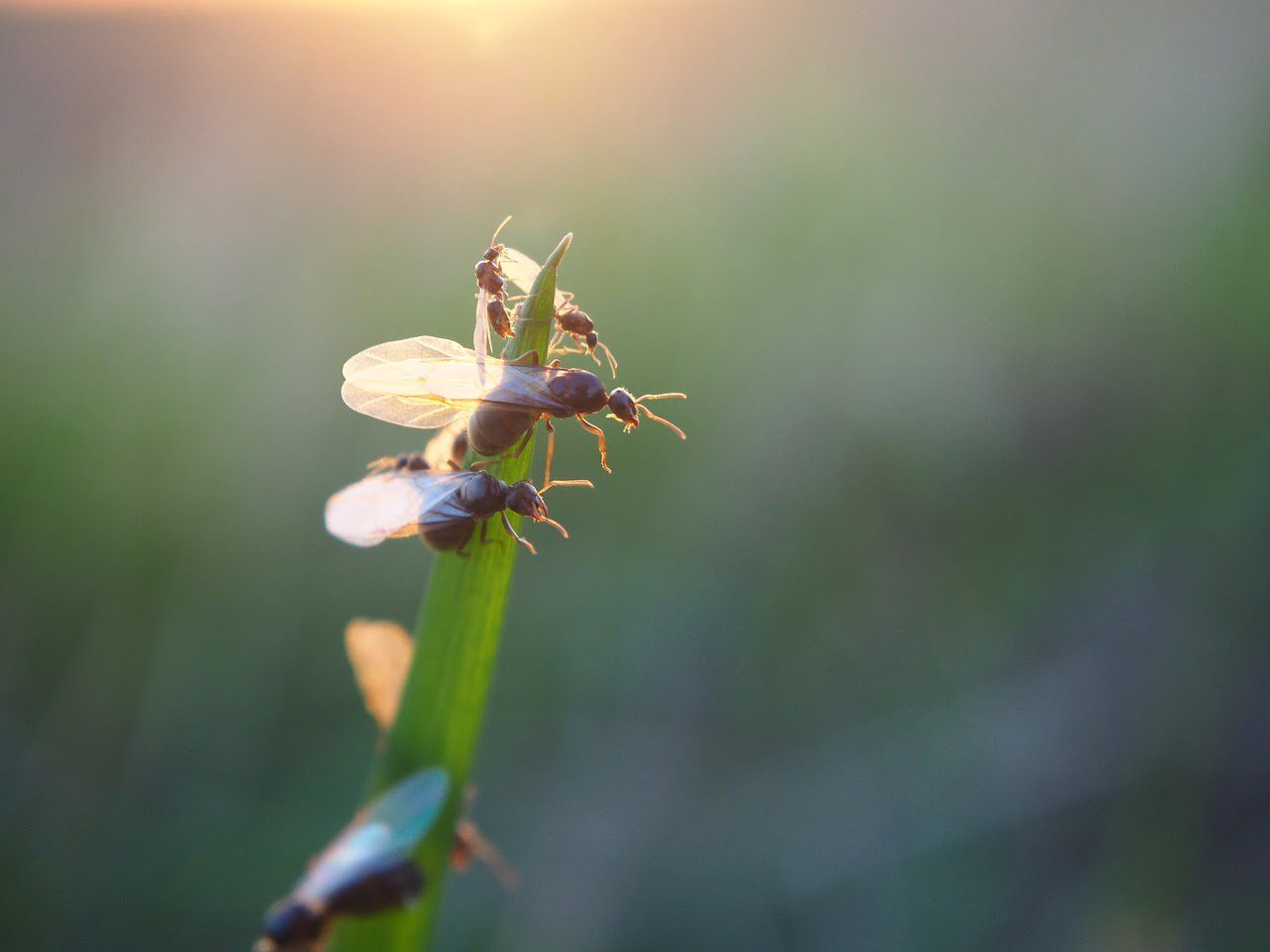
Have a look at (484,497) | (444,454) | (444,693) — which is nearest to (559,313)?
(444,454)

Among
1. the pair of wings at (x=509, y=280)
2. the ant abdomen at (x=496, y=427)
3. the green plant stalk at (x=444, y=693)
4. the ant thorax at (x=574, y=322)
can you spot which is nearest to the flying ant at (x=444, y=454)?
the pair of wings at (x=509, y=280)

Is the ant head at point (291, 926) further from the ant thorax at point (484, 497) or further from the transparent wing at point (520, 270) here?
the transparent wing at point (520, 270)

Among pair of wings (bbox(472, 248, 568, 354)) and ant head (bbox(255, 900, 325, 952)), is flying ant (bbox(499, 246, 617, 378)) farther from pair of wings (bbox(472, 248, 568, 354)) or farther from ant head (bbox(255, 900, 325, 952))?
ant head (bbox(255, 900, 325, 952))

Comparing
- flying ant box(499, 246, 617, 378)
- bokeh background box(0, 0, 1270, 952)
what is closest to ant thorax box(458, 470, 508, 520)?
flying ant box(499, 246, 617, 378)

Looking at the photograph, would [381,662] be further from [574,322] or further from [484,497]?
[574,322]

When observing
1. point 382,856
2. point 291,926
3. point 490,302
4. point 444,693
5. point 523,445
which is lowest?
point 291,926

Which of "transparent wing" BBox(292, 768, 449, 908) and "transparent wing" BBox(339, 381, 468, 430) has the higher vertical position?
"transparent wing" BBox(339, 381, 468, 430)
